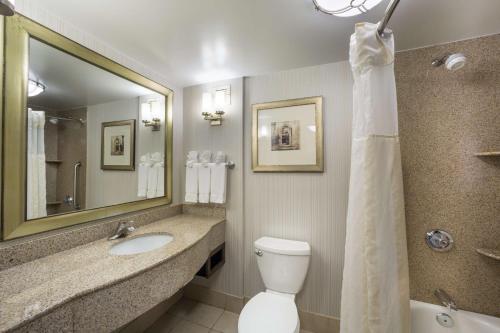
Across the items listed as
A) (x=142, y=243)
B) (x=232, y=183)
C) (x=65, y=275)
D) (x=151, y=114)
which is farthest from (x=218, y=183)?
(x=65, y=275)

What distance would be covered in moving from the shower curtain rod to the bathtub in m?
1.71

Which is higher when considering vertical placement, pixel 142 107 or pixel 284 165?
pixel 142 107

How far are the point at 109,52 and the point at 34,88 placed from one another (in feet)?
1.82

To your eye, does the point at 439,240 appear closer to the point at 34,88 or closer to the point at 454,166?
the point at 454,166

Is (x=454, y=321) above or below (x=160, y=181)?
below

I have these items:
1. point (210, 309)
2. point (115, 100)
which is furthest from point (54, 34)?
point (210, 309)

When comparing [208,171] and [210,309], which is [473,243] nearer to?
[208,171]

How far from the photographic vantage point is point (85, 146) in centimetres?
127

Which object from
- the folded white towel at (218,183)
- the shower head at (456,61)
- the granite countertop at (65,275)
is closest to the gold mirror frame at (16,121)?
the granite countertop at (65,275)

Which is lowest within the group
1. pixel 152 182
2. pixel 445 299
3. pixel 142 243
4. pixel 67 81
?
pixel 445 299

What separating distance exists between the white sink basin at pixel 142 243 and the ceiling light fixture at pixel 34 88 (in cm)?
96

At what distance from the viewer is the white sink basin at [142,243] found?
1.32 meters

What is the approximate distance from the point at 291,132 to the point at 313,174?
401 millimetres

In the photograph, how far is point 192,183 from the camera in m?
1.88
